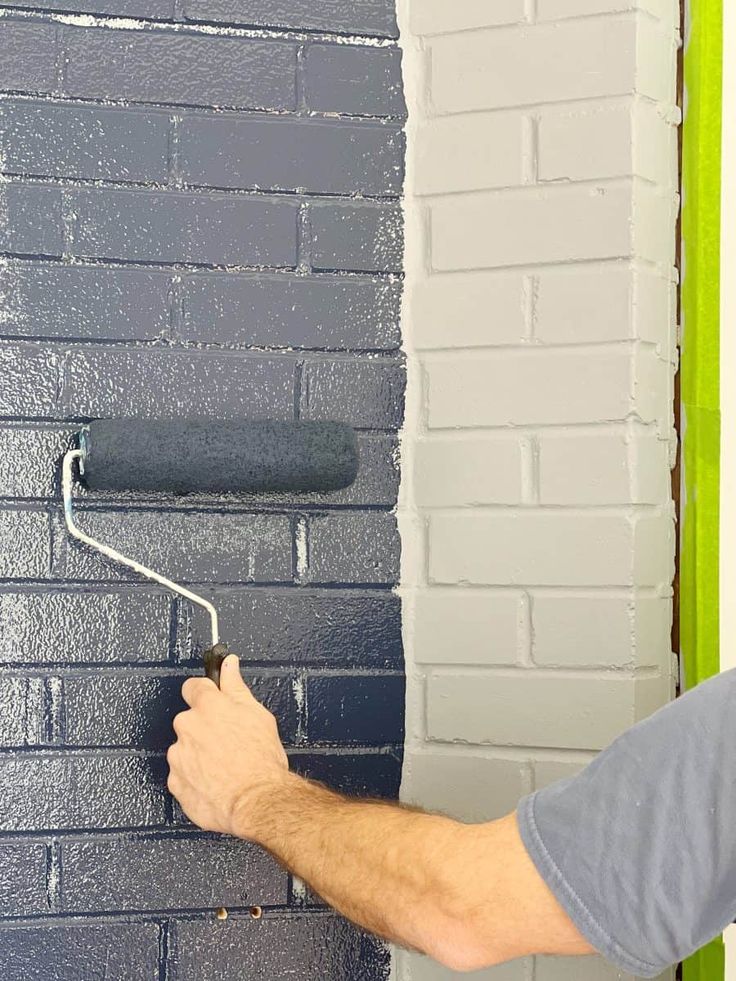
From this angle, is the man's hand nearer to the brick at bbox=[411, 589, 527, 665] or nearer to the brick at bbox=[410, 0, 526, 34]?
the brick at bbox=[411, 589, 527, 665]

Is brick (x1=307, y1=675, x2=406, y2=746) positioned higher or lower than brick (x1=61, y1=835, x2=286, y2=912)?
higher

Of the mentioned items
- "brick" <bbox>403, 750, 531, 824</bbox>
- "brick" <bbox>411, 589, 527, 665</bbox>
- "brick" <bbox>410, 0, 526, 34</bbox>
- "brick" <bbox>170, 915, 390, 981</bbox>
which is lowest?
"brick" <bbox>170, 915, 390, 981</bbox>

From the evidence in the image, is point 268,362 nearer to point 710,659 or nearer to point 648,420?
point 648,420

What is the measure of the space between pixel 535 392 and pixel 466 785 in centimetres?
49

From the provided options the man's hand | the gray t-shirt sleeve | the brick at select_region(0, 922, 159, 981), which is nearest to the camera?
the gray t-shirt sleeve

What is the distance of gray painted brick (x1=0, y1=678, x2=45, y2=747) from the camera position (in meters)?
1.37

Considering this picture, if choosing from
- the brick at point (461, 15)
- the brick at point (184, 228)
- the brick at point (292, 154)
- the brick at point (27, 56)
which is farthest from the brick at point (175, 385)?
the brick at point (461, 15)

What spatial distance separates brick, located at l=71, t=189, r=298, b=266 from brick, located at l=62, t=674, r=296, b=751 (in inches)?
20.0

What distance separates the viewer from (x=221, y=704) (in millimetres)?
1298

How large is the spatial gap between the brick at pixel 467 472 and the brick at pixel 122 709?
0.38 m

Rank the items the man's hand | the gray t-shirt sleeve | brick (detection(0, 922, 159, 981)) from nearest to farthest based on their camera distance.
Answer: the gray t-shirt sleeve, the man's hand, brick (detection(0, 922, 159, 981))

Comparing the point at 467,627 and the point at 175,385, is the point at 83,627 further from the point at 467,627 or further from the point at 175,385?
the point at 467,627

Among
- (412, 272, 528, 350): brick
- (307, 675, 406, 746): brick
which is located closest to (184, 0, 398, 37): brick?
(412, 272, 528, 350): brick

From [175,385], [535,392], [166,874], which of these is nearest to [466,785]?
[166,874]
